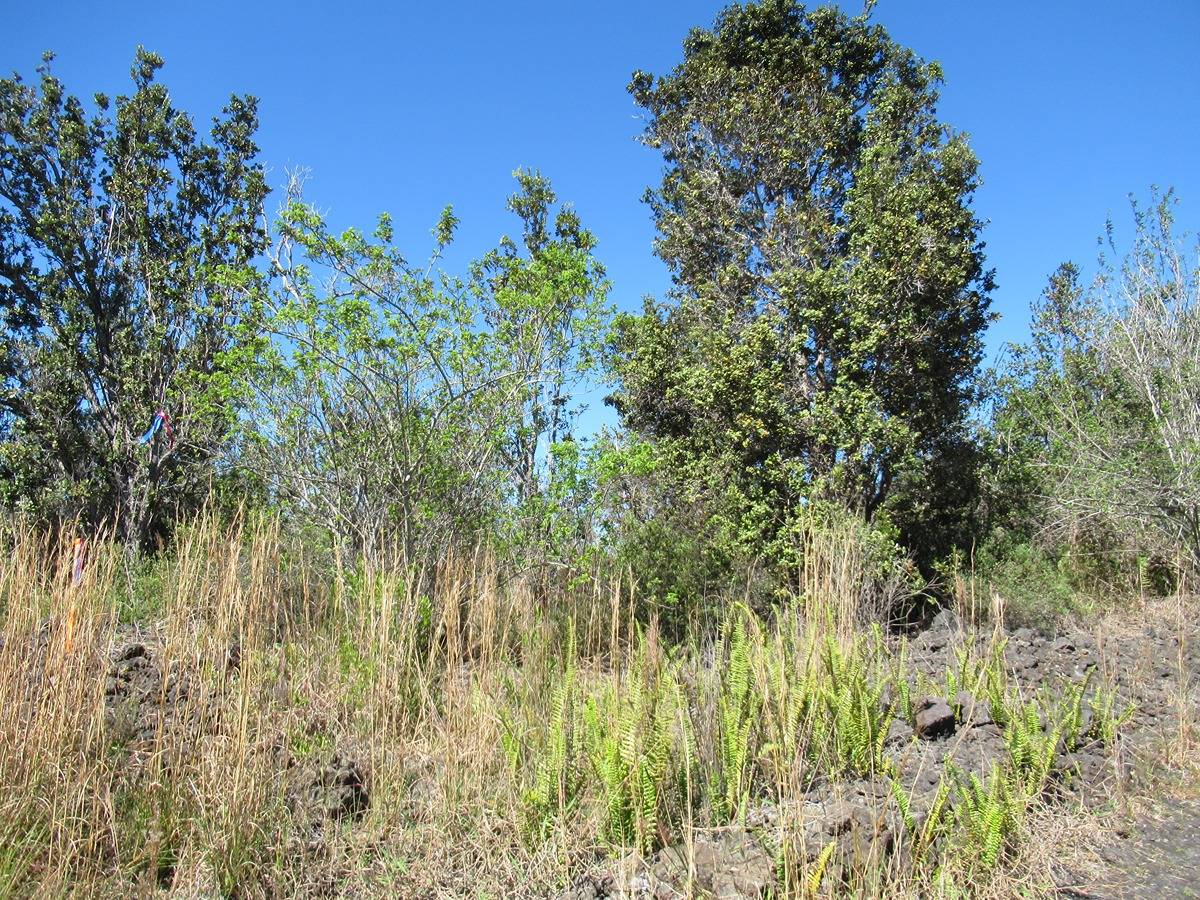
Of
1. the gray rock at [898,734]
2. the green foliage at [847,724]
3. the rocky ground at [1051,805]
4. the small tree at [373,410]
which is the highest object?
the small tree at [373,410]

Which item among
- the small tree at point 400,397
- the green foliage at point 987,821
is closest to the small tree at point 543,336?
the small tree at point 400,397

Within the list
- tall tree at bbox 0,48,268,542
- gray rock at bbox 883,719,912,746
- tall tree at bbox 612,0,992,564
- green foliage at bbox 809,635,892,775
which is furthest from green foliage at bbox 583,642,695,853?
tall tree at bbox 0,48,268,542

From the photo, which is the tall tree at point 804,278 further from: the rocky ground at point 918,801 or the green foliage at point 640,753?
the green foliage at point 640,753

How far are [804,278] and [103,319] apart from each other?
10979 mm

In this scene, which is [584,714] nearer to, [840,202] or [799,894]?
[799,894]

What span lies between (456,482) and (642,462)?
66.3 inches

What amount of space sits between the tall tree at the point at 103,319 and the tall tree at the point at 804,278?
6.59 meters

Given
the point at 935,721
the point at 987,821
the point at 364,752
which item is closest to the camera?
the point at 987,821

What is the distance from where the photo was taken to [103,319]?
11594mm

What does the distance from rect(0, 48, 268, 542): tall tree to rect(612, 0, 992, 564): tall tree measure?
659 cm

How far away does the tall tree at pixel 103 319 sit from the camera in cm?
1101

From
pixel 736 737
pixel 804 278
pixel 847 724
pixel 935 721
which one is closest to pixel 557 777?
pixel 736 737

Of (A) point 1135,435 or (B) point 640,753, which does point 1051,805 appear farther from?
(A) point 1135,435

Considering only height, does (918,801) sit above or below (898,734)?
below
